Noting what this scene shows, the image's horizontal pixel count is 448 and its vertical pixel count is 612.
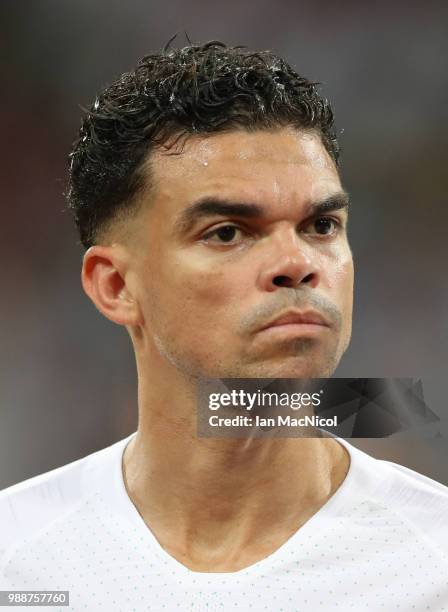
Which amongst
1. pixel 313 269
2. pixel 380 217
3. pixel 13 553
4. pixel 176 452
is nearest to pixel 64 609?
pixel 13 553

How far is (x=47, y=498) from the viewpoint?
7.93ft

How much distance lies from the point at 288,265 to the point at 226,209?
0.63 feet

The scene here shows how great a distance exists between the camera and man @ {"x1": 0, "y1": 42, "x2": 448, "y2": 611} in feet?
→ 6.64

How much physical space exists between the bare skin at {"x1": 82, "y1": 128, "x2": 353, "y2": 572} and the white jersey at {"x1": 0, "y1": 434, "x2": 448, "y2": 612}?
0.17 ft

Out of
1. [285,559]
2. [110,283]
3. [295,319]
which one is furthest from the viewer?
[110,283]

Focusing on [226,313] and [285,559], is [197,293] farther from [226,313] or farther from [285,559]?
[285,559]

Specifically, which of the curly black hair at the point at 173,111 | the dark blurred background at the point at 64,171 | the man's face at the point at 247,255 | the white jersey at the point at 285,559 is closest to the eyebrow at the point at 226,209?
the man's face at the point at 247,255

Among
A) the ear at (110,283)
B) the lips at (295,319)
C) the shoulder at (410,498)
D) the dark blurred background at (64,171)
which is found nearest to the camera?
the lips at (295,319)

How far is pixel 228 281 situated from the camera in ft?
6.64

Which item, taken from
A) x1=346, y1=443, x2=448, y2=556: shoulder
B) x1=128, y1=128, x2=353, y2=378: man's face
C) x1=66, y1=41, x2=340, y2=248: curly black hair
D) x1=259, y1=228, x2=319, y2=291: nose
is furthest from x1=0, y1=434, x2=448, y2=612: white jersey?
x1=66, y1=41, x2=340, y2=248: curly black hair

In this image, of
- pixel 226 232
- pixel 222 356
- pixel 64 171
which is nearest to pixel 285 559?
pixel 222 356

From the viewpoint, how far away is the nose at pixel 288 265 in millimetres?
1988

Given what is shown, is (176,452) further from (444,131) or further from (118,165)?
(444,131)

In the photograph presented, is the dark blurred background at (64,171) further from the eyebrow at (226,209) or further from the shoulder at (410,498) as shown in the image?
the eyebrow at (226,209)
